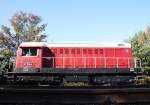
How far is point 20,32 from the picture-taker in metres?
47.8

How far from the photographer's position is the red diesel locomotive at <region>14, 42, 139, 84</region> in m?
21.9

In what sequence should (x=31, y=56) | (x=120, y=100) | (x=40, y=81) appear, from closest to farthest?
(x=120, y=100)
(x=40, y=81)
(x=31, y=56)

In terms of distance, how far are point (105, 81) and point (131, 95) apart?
13.1m

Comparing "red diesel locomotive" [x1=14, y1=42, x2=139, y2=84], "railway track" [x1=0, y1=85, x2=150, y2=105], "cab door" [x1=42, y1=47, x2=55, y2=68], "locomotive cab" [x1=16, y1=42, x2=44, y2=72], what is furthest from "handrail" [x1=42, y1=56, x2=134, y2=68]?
"railway track" [x1=0, y1=85, x2=150, y2=105]

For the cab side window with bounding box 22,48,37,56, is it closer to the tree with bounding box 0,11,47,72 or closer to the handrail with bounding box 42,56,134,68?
the handrail with bounding box 42,56,134,68

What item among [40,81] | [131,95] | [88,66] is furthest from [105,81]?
[131,95]

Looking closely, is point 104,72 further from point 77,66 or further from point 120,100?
point 120,100

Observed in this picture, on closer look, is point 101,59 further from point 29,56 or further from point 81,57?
point 29,56

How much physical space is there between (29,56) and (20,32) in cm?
2573

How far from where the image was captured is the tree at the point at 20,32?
150 feet

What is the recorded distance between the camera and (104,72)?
21.8 metres

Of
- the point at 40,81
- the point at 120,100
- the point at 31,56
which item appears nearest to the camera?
the point at 120,100

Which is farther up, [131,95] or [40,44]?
[40,44]

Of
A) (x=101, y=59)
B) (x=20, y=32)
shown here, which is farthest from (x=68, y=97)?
(x=20, y=32)
